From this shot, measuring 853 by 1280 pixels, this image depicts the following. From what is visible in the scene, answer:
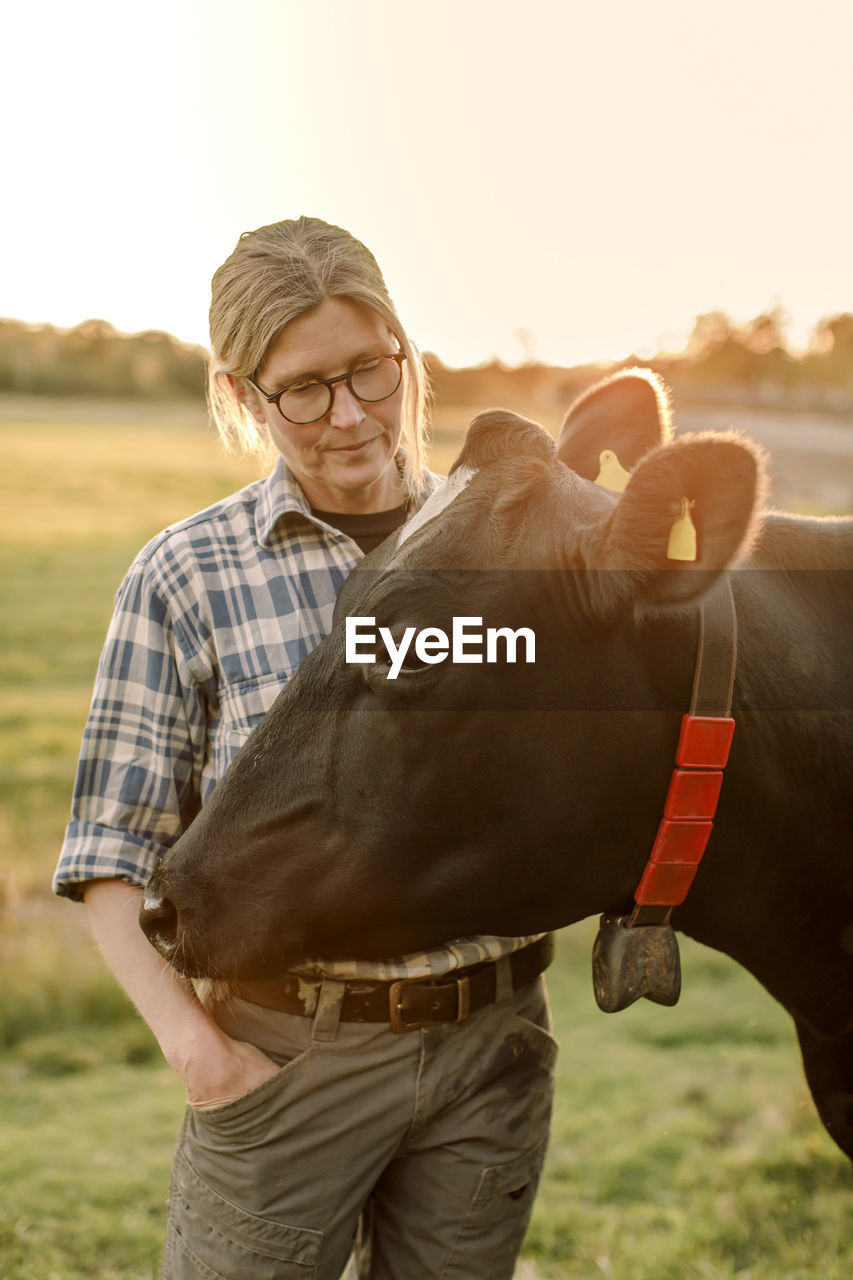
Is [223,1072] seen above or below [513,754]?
below

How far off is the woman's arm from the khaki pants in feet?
0.21

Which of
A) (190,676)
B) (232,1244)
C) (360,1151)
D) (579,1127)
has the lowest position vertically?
(579,1127)

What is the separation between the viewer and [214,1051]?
7.40 feet

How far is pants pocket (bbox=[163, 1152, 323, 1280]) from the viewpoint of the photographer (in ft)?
7.74

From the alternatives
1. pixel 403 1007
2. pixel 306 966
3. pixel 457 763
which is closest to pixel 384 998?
pixel 403 1007

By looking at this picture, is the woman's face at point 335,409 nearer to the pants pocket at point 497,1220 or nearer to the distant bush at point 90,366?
the pants pocket at point 497,1220

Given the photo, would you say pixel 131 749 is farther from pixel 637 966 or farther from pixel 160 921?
pixel 637 966

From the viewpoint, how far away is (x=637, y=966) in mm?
2129

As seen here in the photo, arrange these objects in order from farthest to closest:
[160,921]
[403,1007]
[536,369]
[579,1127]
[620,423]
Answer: [536,369] < [579,1127] < [620,423] < [403,1007] < [160,921]

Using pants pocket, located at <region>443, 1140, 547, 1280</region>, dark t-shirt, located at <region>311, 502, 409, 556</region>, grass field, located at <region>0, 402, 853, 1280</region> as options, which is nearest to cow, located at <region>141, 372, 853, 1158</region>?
dark t-shirt, located at <region>311, 502, 409, 556</region>

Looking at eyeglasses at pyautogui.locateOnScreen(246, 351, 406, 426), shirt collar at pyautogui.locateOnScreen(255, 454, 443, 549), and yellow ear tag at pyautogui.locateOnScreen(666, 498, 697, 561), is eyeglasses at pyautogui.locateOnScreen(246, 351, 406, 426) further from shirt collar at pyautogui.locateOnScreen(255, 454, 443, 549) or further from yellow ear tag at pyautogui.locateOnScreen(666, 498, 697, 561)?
yellow ear tag at pyautogui.locateOnScreen(666, 498, 697, 561)

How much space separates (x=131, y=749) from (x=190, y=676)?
0.20m

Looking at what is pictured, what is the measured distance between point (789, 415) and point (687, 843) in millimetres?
24678

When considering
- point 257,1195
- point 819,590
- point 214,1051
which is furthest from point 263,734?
point 819,590
